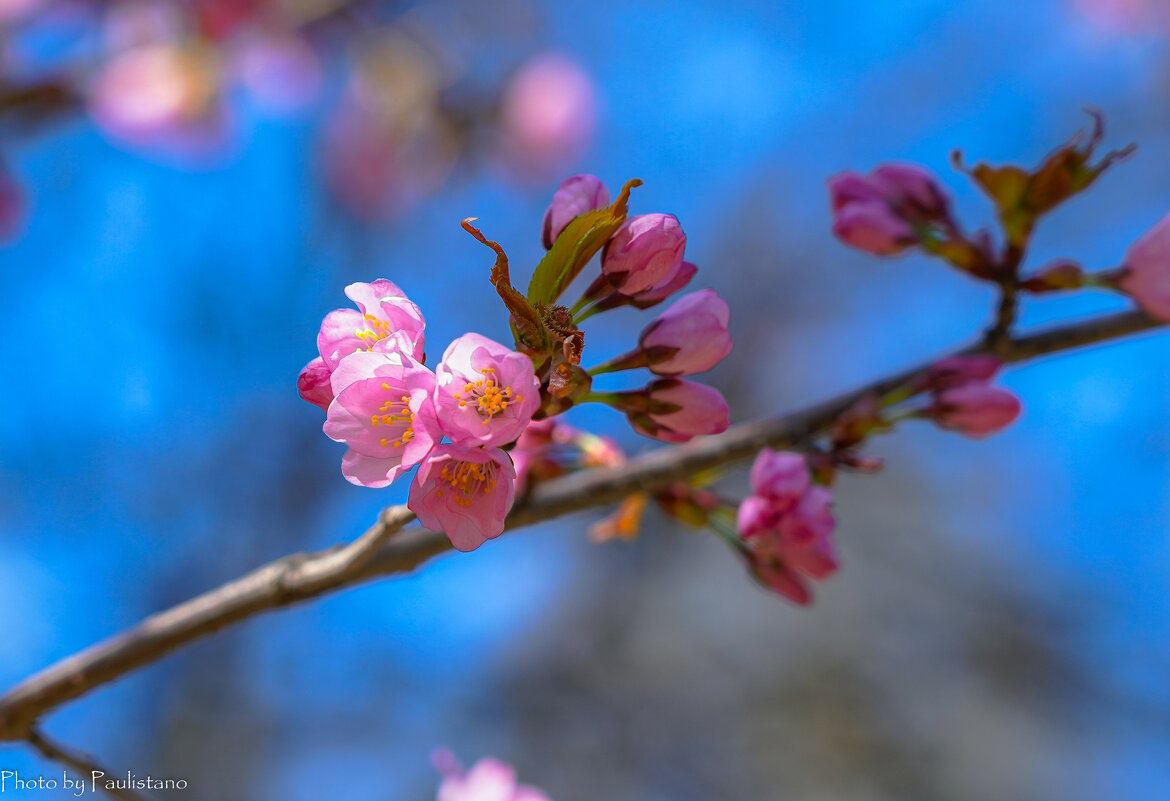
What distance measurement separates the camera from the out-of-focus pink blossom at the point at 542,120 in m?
4.09

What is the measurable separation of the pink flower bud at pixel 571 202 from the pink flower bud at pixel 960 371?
48 centimetres

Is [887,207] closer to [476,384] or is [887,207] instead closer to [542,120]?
[476,384]

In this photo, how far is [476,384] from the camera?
62 centimetres

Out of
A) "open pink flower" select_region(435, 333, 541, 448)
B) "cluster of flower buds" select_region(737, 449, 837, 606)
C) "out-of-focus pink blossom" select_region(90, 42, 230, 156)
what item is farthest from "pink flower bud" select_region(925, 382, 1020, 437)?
"out-of-focus pink blossom" select_region(90, 42, 230, 156)

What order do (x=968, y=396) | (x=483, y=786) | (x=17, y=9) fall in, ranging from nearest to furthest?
(x=968, y=396)
(x=483, y=786)
(x=17, y=9)

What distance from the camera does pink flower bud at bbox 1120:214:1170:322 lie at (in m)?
0.98

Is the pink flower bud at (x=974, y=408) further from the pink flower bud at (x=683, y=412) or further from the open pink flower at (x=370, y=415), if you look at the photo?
the open pink flower at (x=370, y=415)

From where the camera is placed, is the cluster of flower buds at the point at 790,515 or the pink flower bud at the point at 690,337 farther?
the cluster of flower buds at the point at 790,515

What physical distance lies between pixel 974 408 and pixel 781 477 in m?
0.27

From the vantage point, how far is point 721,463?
3.13 feet

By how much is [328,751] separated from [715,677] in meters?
2.28

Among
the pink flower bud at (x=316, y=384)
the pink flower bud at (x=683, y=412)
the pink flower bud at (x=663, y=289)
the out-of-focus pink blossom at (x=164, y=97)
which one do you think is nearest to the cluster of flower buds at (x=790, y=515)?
the pink flower bud at (x=683, y=412)

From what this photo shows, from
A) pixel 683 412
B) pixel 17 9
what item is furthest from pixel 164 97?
pixel 683 412

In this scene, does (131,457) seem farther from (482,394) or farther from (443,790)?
(482,394)
